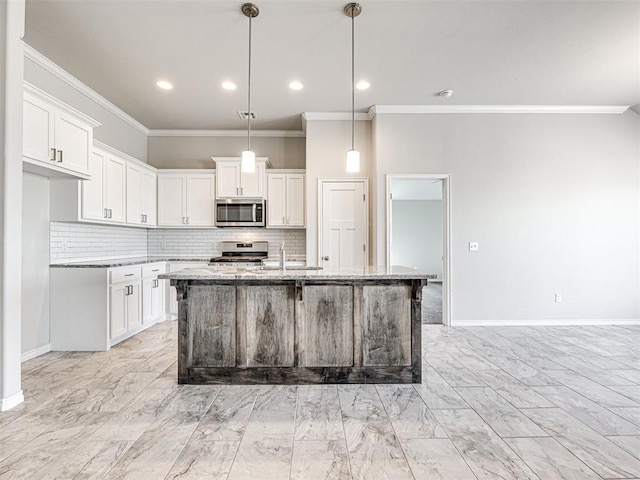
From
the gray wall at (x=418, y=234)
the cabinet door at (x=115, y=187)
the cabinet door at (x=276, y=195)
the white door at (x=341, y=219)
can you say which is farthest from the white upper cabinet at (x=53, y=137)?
the gray wall at (x=418, y=234)

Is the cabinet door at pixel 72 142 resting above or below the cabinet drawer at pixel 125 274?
above

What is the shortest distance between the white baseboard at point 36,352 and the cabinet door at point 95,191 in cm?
141

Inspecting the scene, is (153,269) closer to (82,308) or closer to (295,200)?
(82,308)

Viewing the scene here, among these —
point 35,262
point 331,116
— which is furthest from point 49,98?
point 331,116

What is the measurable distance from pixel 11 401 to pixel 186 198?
347cm

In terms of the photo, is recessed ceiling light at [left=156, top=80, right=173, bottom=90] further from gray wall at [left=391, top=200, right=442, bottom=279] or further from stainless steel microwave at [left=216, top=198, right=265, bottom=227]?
gray wall at [left=391, top=200, right=442, bottom=279]

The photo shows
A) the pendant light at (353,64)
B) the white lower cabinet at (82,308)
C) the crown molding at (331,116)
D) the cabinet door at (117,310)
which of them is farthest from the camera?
the crown molding at (331,116)

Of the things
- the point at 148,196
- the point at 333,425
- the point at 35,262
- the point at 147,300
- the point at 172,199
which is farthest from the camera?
the point at 172,199

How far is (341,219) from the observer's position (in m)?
4.88

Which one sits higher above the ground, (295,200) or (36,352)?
(295,200)

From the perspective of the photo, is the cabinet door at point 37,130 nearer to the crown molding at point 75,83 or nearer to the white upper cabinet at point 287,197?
the crown molding at point 75,83

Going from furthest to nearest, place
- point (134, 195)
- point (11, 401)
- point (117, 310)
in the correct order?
point (134, 195), point (117, 310), point (11, 401)

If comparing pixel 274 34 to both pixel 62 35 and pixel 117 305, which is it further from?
pixel 117 305

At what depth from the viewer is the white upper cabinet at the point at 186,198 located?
5.27 meters
